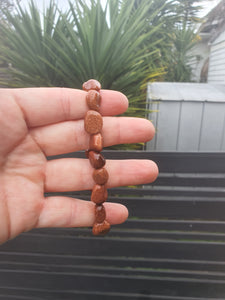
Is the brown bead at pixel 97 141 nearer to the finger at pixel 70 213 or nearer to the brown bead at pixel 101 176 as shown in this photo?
the brown bead at pixel 101 176

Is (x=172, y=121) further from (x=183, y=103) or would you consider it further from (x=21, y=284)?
(x=21, y=284)

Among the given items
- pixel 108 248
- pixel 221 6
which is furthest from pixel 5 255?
pixel 221 6

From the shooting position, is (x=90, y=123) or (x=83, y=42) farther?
(x=83, y=42)

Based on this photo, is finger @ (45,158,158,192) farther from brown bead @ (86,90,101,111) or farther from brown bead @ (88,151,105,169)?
brown bead @ (86,90,101,111)

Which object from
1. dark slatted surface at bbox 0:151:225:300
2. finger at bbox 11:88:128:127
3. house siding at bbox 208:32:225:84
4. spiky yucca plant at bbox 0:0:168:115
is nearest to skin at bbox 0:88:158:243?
finger at bbox 11:88:128:127

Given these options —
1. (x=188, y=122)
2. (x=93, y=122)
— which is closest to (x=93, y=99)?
(x=93, y=122)
